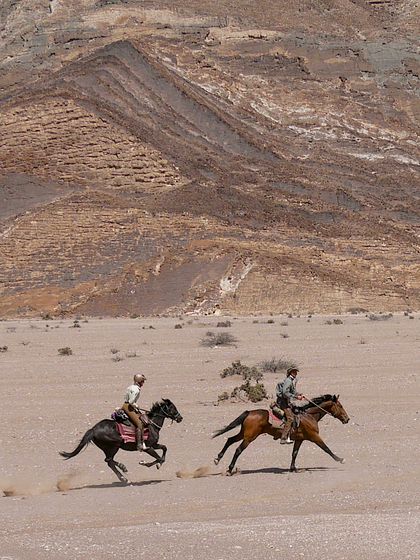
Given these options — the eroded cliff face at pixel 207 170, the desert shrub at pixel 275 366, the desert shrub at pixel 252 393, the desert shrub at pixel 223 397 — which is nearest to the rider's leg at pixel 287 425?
the desert shrub at pixel 252 393

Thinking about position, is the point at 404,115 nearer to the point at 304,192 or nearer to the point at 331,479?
the point at 304,192

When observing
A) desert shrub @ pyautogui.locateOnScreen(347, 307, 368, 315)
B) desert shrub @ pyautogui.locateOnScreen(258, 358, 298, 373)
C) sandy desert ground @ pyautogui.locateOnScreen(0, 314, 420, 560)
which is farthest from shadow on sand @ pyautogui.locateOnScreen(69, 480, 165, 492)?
desert shrub @ pyautogui.locateOnScreen(347, 307, 368, 315)

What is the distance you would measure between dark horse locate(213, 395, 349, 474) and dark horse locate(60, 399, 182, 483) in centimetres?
69

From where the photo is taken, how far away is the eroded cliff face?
47.9 metres

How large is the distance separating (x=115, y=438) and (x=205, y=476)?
3.96 ft

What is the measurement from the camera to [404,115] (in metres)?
76.2

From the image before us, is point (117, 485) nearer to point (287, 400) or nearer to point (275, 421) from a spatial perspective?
point (275, 421)

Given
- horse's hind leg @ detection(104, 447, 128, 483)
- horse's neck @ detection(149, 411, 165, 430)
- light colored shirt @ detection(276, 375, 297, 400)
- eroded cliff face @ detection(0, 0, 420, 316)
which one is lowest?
eroded cliff face @ detection(0, 0, 420, 316)

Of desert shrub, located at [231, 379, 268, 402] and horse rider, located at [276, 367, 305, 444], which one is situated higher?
horse rider, located at [276, 367, 305, 444]

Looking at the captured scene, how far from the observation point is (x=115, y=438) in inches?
445

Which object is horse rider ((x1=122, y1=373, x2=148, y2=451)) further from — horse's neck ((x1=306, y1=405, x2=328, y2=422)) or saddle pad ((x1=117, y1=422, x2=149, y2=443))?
horse's neck ((x1=306, y1=405, x2=328, y2=422))


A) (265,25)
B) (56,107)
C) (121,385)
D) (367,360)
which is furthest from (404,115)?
(121,385)

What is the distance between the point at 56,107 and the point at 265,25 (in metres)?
33.1

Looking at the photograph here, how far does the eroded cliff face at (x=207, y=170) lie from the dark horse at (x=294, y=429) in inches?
1309
